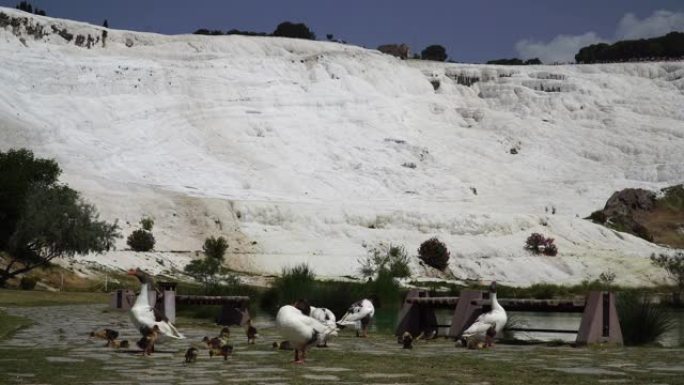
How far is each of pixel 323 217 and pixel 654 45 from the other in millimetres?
89331

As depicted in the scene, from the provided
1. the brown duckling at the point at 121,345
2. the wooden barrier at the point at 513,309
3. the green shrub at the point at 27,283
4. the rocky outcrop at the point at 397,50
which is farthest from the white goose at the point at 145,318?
the rocky outcrop at the point at 397,50

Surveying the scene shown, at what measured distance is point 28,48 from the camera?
73312mm

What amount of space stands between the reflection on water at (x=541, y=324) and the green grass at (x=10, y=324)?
6117 millimetres

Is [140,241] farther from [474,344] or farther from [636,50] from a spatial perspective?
[636,50]

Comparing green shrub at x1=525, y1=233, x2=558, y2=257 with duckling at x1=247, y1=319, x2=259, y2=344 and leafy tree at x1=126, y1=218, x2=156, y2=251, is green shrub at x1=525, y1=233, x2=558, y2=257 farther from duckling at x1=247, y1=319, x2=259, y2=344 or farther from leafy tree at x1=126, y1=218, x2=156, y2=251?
duckling at x1=247, y1=319, x2=259, y2=344

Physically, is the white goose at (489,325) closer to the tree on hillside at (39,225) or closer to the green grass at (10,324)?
the green grass at (10,324)

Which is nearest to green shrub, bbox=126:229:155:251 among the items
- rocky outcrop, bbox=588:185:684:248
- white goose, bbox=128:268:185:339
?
rocky outcrop, bbox=588:185:684:248

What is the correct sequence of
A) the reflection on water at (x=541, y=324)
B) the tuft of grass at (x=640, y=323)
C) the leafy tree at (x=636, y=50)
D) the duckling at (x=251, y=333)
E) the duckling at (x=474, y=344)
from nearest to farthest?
1. the duckling at (x=474, y=344)
2. the duckling at (x=251, y=333)
3. the tuft of grass at (x=640, y=323)
4. the reflection on water at (x=541, y=324)
5. the leafy tree at (x=636, y=50)

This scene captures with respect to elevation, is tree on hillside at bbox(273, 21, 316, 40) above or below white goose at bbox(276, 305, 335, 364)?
above

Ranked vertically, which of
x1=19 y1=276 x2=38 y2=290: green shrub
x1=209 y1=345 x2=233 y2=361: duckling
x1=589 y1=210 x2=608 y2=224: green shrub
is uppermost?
x1=589 y1=210 x2=608 y2=224: green shrub

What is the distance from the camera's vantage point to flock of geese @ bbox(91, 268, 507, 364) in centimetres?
1112

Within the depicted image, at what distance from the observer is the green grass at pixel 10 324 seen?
15.0m

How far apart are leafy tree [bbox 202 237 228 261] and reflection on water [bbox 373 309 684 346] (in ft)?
64.4

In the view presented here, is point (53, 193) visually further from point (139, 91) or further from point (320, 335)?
point (139, 91)
